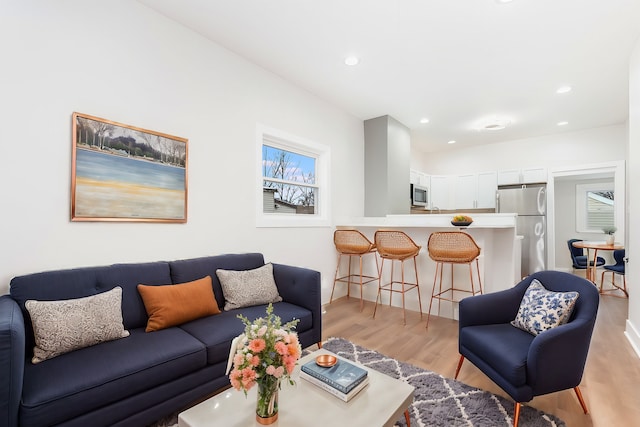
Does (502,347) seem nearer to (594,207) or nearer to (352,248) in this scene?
(352,248)

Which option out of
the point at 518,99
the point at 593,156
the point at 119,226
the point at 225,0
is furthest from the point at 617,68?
the point at 119,226

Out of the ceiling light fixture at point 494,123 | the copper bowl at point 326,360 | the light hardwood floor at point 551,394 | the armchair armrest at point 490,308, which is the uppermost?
the ceiling light fixture at point 494,123

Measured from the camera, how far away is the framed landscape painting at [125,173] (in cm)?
204

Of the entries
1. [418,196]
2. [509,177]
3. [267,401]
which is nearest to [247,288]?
[267,401]

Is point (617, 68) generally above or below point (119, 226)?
above

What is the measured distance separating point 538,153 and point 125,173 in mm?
6560

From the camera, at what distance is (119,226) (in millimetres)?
2213

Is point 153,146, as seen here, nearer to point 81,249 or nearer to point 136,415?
point 81,249

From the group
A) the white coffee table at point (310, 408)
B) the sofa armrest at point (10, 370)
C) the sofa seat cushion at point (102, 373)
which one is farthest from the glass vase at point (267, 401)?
the sofa armrest at point (10, 370)

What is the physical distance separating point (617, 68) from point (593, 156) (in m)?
2.52

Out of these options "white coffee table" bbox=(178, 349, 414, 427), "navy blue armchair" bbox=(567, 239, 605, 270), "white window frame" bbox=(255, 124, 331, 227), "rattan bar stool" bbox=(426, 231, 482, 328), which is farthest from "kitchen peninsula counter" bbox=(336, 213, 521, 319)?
"navy blue armchair" bbox=(567, 239, 605, 270)

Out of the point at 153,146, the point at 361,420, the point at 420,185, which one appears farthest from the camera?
the point at 420,185

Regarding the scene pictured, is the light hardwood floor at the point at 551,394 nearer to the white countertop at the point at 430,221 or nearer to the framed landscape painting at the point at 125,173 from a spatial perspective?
the white countertop at the point at 430,221

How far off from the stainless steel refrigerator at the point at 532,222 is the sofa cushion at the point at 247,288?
16.3 ft
